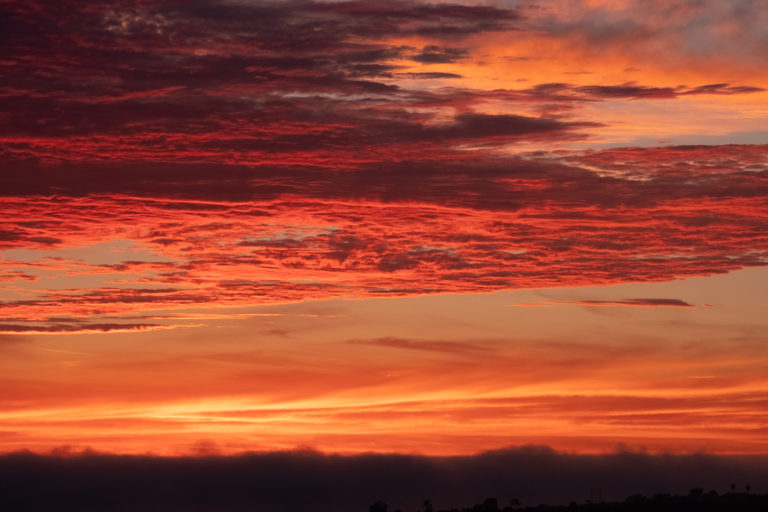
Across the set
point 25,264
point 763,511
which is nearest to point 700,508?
point 763,511

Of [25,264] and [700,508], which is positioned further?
[700,508]

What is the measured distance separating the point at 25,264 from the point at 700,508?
13437 cm

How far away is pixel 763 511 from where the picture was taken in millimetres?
191250

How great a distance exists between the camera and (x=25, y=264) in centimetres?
12075

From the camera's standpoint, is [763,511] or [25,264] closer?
[25,264]

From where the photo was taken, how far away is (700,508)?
653 ft

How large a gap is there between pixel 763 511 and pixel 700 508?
11958 millimetres

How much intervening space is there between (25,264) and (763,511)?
13641 cm

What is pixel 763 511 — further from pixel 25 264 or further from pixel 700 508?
pixel 25 264
